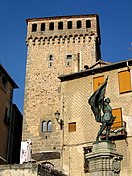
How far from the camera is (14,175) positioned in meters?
20.5

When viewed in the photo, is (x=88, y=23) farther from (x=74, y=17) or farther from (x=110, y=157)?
(x=110, y=157)

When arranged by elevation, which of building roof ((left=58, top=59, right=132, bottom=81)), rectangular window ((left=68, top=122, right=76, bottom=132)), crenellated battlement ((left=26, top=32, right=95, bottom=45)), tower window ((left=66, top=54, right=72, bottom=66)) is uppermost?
crenellated battlement ((left=26, top=32, right=95, bottom=45))

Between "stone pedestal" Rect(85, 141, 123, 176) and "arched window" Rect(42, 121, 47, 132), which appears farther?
"arched window" Rect(42, 121, 47, 132)

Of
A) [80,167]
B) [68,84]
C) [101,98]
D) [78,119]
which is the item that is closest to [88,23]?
[68,84]

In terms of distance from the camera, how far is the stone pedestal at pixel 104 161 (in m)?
12.3

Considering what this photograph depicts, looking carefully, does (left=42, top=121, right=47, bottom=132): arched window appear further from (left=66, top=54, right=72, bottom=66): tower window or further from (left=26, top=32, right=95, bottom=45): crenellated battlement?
(left=26, top=32, right=95, bottom=45): crenellated battlement

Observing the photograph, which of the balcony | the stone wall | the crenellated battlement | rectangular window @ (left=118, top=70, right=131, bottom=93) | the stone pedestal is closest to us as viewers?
the stone pedestal

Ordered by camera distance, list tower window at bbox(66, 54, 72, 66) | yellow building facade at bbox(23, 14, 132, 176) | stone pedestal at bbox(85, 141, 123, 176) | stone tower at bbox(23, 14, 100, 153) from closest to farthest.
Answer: stone pedestal at bbox(85, 141, 123, 176), yellow building facade at bbox(23, 14, 132, 176), stone tower at bbox(23, 14, 100, 153), tower window at bbox(66, 54, 72, 66)

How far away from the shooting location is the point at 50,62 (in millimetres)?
34938

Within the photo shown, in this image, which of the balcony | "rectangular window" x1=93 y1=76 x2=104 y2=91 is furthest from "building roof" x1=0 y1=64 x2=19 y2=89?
the balcony

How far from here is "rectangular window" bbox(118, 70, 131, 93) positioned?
84.5ft

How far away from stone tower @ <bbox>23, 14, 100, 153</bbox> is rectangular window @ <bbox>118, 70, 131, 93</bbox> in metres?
5.73

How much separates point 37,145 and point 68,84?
21.1 feet

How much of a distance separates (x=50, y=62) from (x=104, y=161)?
23.3m
